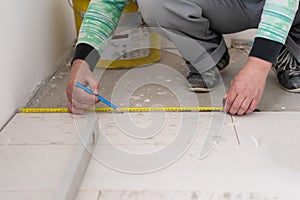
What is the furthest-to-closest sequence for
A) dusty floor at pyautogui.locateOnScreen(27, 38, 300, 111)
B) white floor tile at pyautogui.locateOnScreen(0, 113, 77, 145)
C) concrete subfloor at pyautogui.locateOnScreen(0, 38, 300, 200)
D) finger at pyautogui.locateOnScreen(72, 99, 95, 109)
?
dusty floor at pyautogui.locateOnScreen(27, 38, 300, 111) < finger at pyautogui.locateOnScreen(72, 99, 95, 109) < white floor tile at pyautogui.locateOnScreen(0, 113, 77, 145) < concrete subfloor at pyautogui.locateOnScreen(0, 38, 300, 200)

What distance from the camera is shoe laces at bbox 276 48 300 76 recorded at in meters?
1.32

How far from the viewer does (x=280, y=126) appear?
42.0 inches

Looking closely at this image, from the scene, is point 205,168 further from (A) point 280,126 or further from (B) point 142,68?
(B) point 142,68

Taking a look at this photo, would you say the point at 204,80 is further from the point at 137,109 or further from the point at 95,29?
the point at 95,29

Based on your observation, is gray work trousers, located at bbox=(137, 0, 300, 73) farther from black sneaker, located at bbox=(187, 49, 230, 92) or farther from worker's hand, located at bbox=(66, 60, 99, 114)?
worker's hand, located at bbox=(66, 60, 99, 114)

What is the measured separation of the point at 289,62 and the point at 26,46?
2.78ft

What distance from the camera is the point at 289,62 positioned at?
4.38 feet

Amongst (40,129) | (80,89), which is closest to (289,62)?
(80,89)

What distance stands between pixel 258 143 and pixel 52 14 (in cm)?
94

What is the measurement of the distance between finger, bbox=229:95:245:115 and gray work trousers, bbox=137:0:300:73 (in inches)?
9.7

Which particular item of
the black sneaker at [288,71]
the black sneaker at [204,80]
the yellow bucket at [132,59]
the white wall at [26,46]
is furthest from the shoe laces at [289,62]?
the white wall at [26,46]

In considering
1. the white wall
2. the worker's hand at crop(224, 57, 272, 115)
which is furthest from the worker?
the white wall

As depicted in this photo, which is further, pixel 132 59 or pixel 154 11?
pixel 132 59

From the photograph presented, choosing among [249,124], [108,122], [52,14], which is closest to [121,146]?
[108,122]
